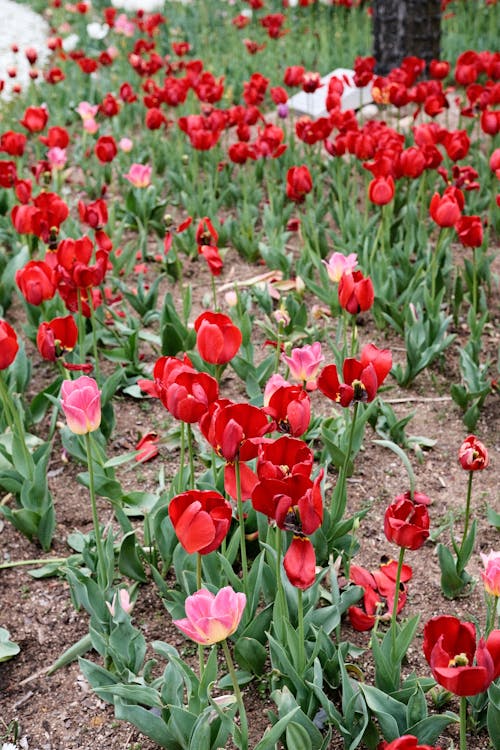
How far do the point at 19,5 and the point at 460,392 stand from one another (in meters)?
12.8

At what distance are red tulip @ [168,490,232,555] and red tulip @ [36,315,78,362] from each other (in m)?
0.98

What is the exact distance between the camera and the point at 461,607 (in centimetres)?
220

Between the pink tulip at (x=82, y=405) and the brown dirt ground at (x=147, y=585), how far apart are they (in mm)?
610

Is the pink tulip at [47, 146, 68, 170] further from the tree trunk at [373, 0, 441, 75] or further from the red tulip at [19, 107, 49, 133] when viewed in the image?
the tree trunk at [373, 0, 441, 75]

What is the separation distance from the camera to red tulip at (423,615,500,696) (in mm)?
1306

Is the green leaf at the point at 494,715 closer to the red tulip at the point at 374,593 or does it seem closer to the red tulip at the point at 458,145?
the red tulip at the point at 374,593

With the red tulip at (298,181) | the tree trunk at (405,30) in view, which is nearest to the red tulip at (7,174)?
the red tulip at (298,181)

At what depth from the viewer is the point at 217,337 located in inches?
75.4

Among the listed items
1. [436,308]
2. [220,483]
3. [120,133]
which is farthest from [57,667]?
[120,133]

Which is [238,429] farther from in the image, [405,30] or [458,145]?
[405,30]

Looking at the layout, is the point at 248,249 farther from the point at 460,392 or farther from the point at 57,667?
the point at 57,667

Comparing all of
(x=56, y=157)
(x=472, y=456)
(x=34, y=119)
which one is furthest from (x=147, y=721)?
(x=34, y=119)

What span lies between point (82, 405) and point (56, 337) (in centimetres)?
61

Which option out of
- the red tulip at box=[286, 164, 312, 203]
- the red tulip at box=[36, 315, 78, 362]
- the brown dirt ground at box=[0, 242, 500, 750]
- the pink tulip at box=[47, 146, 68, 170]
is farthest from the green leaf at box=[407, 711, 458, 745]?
the pink tulip at box=[47, 146, 68, 170]
